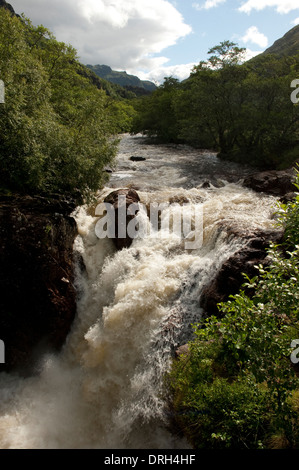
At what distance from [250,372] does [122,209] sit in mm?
8138

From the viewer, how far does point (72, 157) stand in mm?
10227

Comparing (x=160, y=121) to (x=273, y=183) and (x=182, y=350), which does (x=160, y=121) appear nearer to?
(x=273, y=183)

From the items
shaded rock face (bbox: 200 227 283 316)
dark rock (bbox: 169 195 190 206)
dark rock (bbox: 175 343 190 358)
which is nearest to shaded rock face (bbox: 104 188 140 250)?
dark rock (bbox: 169 195 190 206)

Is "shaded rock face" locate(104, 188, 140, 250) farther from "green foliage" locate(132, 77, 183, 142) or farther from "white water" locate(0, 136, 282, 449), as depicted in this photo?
"green foliage" locate(132, 77, 183, 142)

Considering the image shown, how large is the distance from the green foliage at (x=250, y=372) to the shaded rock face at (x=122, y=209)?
5.56m

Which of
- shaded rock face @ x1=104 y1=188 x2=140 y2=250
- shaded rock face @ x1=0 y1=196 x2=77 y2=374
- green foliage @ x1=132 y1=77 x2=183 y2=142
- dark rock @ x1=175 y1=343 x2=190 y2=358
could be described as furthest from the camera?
green foliage @ x1=132 y1=77 x2=183 y2=142

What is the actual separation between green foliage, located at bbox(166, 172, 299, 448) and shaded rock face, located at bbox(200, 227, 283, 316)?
1.94 meters

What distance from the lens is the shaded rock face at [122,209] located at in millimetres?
11219

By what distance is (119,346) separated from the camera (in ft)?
26.6

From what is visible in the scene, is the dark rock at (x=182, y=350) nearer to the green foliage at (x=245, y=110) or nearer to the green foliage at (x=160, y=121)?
the green foliage at (x=245, y=110)

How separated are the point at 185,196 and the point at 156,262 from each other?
5679 mm

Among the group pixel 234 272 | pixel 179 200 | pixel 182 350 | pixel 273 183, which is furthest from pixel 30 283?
pixel 273 183

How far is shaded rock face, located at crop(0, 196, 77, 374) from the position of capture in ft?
27.6
